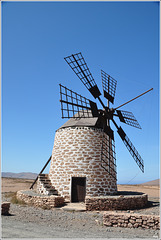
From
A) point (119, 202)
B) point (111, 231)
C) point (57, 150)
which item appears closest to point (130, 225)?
point (111, 231)

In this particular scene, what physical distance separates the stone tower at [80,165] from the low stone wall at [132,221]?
16.0ft

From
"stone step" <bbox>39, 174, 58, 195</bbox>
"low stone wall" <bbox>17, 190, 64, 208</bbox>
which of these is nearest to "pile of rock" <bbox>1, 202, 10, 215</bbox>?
"low stone wall" <bbox>17, 190, 64, 208</bbox>

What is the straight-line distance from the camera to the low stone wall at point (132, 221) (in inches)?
277

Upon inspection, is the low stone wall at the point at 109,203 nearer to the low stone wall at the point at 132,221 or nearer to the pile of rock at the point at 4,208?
the low stone wall at the point at 132,221

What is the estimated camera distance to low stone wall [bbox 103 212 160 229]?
23.1ft

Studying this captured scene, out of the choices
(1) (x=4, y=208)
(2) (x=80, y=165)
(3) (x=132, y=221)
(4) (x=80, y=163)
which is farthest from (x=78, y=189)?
(3) (x=132, y=221)

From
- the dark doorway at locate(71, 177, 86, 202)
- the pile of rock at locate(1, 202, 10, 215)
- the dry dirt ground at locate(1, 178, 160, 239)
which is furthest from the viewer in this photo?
the dark doorway at locate(71, 177, 86, 202)

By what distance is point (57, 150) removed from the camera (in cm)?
1353

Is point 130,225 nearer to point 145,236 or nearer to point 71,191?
point 145,236

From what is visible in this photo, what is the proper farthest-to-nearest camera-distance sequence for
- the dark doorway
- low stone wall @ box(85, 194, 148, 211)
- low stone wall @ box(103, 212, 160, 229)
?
the dark doorway, low stone wall @ box(85, 194, 148, 211), low stone wall @ box(103, 212, 160, 229)

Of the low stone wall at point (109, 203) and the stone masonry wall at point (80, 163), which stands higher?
the stone masonry wall at point (80, 163)

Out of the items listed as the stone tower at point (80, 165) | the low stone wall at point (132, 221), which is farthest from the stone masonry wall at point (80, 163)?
the low stone wall at point (132, 221)

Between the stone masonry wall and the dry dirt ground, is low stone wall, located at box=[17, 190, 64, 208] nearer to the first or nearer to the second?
the stone masonry wall

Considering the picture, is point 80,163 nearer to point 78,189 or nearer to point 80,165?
point 80,165
